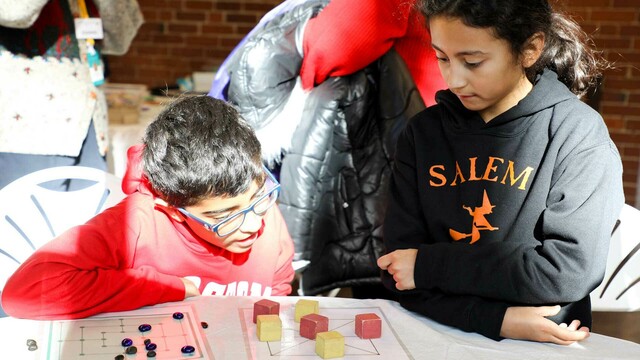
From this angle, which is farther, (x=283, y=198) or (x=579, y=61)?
(x=283, y=198)

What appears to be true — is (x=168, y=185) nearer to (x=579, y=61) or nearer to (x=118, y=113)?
(x=579, y=61)

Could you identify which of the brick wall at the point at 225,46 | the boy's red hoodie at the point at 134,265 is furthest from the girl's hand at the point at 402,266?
the brick wall at the point at 225,46

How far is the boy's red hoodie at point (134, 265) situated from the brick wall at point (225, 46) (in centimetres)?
355

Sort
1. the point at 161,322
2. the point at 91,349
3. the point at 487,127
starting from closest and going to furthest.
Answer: the point at 91,349, the point at 161,322, the point at 487,127

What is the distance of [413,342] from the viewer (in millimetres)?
1627

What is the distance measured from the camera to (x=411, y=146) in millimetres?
1875

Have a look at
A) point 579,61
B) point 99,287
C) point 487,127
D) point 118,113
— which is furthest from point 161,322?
point 118,113

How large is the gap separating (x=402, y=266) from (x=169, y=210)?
1.82ft

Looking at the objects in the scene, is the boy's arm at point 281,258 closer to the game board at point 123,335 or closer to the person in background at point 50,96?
the game board at point 123,335

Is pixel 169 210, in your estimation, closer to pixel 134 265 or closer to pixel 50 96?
pixel 134 265

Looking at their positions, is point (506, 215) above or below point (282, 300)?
above

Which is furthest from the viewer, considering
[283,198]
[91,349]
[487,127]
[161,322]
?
[283,198]

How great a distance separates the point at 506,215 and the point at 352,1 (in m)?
1.04

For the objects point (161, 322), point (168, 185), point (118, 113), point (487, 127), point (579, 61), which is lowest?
point (118, 113)
